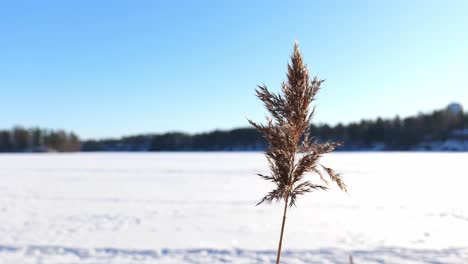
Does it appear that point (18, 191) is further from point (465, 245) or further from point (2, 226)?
point (465, 245)

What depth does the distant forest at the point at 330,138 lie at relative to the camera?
78.0m

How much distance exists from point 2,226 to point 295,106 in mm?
9376

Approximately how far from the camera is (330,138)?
6706 centimetres

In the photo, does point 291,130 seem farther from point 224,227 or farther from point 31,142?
point 31,142

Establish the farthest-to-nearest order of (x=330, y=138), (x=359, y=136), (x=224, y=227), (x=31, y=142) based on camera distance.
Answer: (x=31, y=142)
(x=359, y=136)
(x=330, y=138)
(x=224, y=227)

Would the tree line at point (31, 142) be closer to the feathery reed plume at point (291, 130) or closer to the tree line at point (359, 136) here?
the tree line at point (359, 136)

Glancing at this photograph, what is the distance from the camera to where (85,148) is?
125125mm

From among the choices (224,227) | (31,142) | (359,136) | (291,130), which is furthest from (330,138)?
(31,142)

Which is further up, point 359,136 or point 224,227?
point 359,136

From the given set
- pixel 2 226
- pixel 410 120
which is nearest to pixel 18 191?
pixel 2 226

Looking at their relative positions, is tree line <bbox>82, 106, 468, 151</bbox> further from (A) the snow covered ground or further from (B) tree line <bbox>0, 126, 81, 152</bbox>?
(A) the snow covered ground

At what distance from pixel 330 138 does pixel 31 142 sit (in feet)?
326

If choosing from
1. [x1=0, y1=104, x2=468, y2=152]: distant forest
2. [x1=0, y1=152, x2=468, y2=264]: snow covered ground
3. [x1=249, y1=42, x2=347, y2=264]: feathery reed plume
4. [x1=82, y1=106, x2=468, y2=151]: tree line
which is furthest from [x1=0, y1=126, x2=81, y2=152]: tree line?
[x1=249, y1=42, x2=347, y2=264]: feathery reed plume

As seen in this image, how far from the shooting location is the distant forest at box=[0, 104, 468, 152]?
78.0m
